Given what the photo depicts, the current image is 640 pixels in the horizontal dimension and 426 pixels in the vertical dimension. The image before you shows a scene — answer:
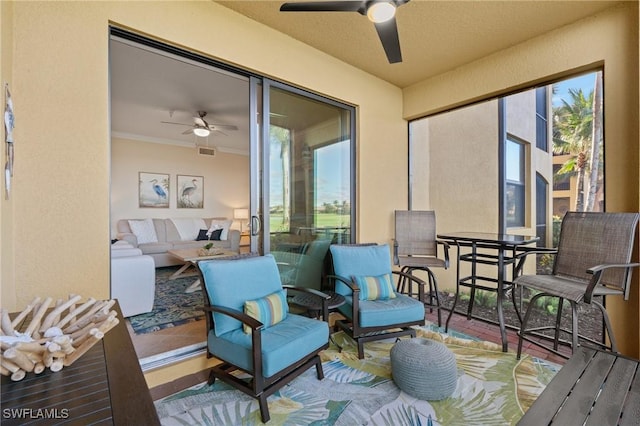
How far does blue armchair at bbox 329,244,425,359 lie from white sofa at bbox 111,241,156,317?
2.14 m

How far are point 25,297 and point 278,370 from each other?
150 cm

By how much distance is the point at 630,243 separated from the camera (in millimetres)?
2039

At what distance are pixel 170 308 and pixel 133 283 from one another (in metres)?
0.55

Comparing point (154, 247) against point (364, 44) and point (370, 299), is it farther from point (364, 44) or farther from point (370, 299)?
point (364, 44)

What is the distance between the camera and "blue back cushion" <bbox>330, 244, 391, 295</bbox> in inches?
110

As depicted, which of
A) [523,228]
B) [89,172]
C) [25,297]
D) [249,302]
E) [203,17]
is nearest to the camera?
[25,297]

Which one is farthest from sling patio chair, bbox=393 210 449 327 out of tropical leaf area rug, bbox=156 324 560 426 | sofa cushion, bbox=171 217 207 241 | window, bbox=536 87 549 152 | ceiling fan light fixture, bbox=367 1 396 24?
sofa cushion, bbox=171 217 207 241

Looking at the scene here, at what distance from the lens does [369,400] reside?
192 cm

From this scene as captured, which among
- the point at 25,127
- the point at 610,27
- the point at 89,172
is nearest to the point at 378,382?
the point at 89,172

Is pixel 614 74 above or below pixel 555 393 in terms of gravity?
above

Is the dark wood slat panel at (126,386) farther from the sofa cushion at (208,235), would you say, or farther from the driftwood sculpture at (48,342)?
A: the sofa cushion at (208,235)

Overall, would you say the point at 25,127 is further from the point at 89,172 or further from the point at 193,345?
the point at 193,345

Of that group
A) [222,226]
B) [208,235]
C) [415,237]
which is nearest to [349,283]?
[415,237]

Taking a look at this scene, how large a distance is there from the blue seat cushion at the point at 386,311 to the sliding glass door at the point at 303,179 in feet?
2.31
